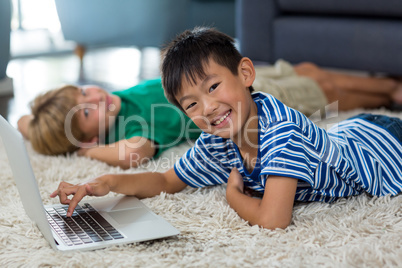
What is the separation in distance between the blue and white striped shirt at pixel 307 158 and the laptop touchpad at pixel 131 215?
156mm

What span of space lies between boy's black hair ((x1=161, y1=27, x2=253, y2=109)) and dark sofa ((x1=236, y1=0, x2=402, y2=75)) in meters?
1.00

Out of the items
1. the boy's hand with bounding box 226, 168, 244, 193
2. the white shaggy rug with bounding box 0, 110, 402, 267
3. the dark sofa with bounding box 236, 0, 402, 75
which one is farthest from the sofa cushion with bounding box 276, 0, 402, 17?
the boy's hand with bounding box 226, 168, 244, 193

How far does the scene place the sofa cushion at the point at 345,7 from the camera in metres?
1.67

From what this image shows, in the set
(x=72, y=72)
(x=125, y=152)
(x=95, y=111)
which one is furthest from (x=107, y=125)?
(x=72, y=72)

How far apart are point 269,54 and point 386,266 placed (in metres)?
1.46

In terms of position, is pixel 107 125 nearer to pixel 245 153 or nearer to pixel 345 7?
pixel 245 153

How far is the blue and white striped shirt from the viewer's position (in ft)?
2.70

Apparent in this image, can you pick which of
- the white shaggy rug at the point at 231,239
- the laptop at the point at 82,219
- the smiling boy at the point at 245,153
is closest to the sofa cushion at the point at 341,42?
the smiling boy at the point at 245,153

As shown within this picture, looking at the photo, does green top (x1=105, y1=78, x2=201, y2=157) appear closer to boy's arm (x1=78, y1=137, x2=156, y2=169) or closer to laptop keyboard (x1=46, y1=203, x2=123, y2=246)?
boy's arm (x1=78, y1=137, x2=156, y2=169)

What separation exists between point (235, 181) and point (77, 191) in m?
0.29

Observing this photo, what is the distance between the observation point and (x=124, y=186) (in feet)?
3.08

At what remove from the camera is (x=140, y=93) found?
145cm

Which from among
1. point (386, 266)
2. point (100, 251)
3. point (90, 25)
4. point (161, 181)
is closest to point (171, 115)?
point (161, 181)

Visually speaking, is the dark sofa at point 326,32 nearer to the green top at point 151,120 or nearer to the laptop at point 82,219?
the green top at point 151,120
